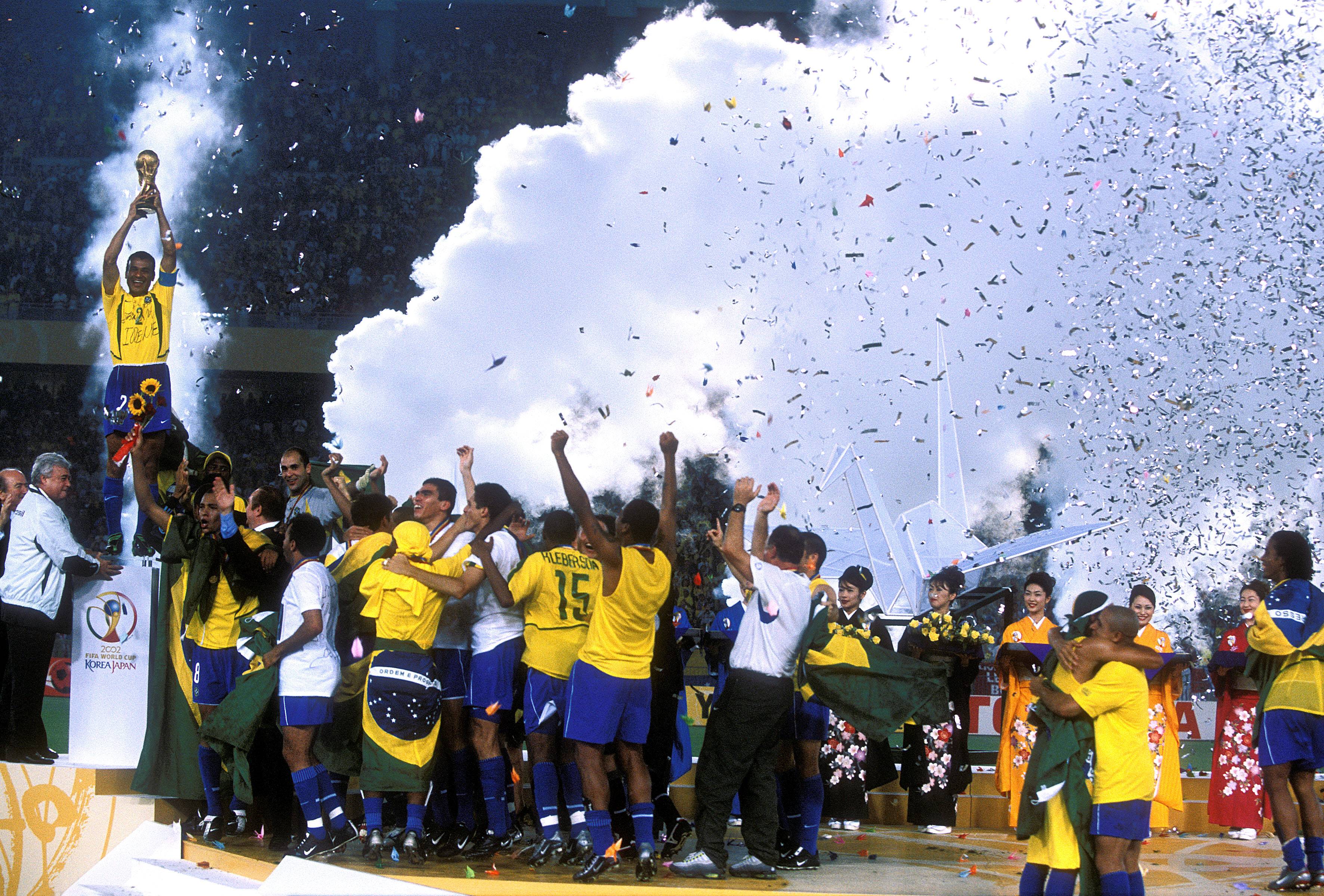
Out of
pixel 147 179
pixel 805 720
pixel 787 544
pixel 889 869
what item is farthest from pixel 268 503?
pixel 889 869

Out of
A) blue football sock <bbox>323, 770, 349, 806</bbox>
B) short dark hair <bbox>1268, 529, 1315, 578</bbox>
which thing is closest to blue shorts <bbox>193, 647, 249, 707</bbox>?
blue football sock <bbox>323, 770, 349, 806</bbox>

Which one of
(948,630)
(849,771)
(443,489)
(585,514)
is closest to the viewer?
(585,514)

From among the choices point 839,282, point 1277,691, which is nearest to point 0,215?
point 839,282

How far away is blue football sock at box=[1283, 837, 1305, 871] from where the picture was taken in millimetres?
5699

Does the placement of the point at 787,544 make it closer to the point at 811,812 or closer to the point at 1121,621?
the point at 811,812

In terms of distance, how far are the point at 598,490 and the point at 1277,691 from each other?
12184 millimetres

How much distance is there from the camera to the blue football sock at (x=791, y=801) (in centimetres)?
620

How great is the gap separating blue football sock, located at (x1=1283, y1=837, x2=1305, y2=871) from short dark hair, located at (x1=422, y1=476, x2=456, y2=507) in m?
4.14

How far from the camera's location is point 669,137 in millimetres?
15992

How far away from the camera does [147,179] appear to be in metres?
8.31

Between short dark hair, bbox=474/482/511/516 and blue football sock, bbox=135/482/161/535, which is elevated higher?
blue football sock, bbox=135/482/161/535

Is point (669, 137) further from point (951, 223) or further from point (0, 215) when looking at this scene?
point (0, 215)

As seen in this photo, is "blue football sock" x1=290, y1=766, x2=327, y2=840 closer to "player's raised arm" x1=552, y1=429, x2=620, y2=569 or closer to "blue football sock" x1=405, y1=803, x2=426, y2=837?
"blue football sock" x1=405, y1=803, x2=426, y2=837

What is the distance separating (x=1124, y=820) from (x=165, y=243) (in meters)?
6.99
